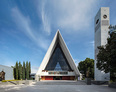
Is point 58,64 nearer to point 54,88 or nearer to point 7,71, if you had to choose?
point 7,71

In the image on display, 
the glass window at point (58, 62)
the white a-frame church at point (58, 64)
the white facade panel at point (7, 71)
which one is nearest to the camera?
the white facade panel at point (7, 71)

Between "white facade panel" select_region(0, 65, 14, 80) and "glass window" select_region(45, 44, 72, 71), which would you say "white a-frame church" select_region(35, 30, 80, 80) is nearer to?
"glass window" select_region(45, 44, 72, 71)

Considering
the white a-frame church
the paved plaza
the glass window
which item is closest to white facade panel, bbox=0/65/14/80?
the paved plaza

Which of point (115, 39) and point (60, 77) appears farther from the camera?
point (60, 77)

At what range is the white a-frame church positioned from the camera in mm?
28359

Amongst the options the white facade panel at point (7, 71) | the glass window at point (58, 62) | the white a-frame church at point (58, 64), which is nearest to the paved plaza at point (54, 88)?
the white facade panel at point (7, 71)

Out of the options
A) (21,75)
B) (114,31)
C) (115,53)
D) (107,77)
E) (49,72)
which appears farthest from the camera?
(49,72)

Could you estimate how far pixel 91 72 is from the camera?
108 ft

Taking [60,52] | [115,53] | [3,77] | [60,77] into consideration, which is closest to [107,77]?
[115,53]

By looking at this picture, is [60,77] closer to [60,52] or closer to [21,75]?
[60,52]

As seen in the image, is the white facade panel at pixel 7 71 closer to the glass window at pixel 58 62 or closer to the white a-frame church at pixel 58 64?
the white a-frame church at pixel 58 64

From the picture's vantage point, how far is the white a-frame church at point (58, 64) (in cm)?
2836

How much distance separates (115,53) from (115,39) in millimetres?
1598

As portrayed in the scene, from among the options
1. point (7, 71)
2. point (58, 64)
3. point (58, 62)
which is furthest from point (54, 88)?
point (58, 62)
